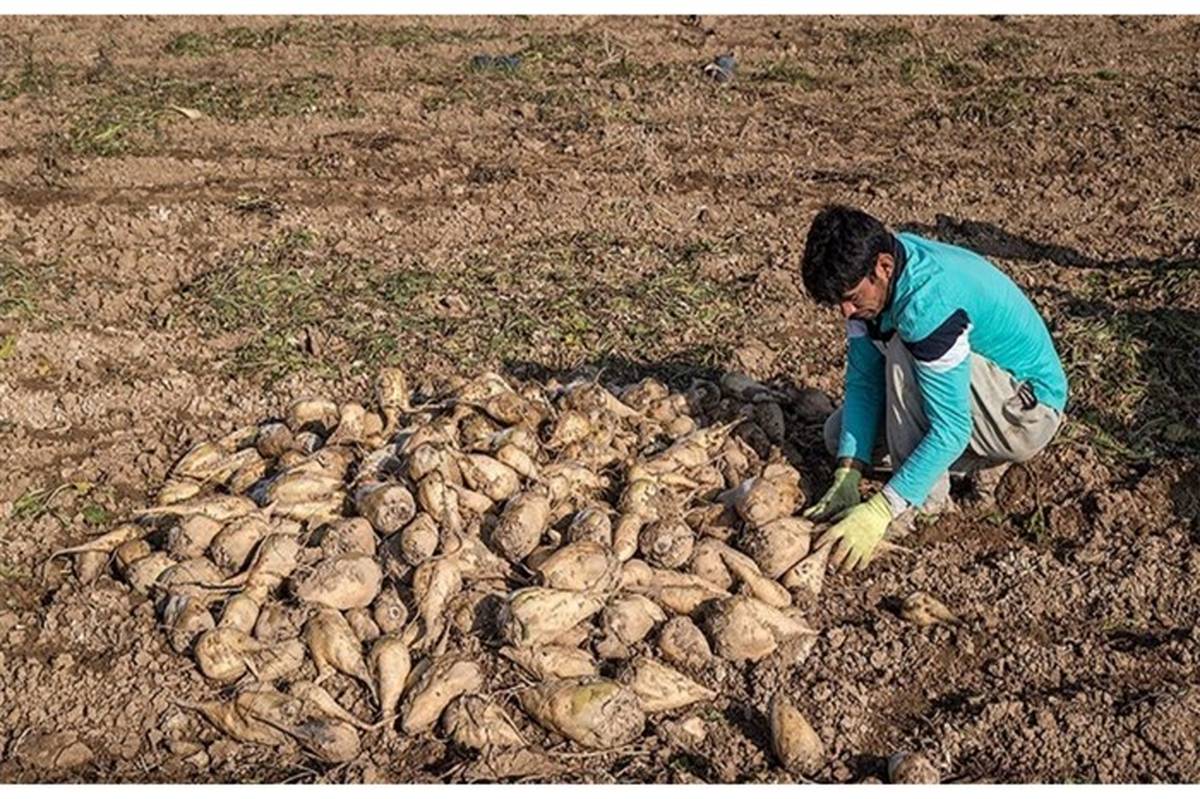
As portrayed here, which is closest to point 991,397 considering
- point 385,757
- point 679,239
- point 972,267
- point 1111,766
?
point 972,267

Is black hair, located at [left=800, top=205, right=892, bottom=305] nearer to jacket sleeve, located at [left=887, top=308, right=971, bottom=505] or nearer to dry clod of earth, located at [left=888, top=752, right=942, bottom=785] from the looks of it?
jacket sleeve, located at [left=887, top=308, right=971, bottom=505]

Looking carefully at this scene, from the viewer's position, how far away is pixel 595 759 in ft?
12.6

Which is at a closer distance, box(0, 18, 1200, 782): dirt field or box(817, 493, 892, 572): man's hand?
box(0, 18, 1200, 782): dirt field

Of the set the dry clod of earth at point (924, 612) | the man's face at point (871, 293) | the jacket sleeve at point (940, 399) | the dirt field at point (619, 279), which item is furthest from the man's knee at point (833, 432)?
the man's face at point (871, 293)

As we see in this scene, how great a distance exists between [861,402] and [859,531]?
56 cm

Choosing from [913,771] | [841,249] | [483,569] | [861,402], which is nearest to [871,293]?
[841,249]

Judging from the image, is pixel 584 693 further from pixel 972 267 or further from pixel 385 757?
pixel 972 267

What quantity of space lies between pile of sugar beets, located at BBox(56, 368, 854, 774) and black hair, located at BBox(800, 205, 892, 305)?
95cm

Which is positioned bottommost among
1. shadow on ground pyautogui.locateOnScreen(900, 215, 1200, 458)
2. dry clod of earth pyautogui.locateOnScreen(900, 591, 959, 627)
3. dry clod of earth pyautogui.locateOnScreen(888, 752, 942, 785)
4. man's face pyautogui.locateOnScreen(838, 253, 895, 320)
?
dry clod of earth pyautogui.locateOnScreen(888, 752, 942, 785)

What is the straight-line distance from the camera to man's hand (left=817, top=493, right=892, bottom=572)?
439 centimetres

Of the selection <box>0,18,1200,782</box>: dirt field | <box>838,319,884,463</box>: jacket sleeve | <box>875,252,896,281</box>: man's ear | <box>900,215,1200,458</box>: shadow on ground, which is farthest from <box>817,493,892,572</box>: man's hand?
<box>900,215,1200,458</box>: shadow on ground

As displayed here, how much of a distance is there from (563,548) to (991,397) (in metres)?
1.63

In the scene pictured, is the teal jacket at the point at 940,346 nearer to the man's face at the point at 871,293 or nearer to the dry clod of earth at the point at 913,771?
the man's face at the point at 871,293

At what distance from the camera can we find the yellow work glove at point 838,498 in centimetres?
462
